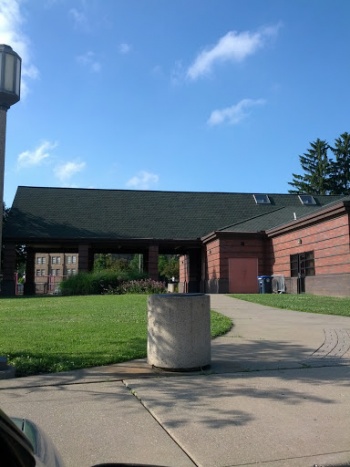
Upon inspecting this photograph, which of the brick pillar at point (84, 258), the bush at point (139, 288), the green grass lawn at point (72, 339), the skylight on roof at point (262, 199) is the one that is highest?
the skylight on roof at point (262, 199)

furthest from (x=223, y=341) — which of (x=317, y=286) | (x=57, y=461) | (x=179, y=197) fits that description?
(x=179, y=197)

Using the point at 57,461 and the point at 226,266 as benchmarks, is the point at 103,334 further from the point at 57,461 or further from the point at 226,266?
the point at 226,266

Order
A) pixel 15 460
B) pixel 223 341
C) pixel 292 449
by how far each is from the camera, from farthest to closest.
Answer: pixel 223 341 → pixel 292 449 → pixel 15 460

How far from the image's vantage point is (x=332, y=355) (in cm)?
748

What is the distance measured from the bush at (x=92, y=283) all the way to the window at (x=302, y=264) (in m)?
9.75

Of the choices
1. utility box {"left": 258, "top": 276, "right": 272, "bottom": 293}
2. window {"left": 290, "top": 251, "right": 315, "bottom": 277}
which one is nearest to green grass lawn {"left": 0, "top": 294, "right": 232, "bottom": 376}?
window {"left": 290, "top": 251, "right": 315, "bottom": 277}

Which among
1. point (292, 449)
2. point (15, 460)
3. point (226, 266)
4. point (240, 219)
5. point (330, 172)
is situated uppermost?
point (330, 172)

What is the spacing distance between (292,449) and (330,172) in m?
76.5

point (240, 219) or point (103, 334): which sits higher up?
point (240, 219)

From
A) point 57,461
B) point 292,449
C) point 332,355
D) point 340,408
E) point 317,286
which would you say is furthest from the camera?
point 317,286

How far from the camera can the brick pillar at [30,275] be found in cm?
3519

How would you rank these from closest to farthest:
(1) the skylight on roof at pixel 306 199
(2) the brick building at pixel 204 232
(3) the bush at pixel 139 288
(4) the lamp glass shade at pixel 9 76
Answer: (4) the lamp glass shade at pixel 9 76
(2) the brick building at pixel 204 232
(3) the bush at pixel 139 288
(1) the skylight on roof at pixel 306 199

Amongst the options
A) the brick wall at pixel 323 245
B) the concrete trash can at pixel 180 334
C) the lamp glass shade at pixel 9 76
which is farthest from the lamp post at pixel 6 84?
the brick wall at pixel 323 245

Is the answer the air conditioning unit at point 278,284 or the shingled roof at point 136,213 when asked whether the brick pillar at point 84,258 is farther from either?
the air conditioning unit at point 278,284
